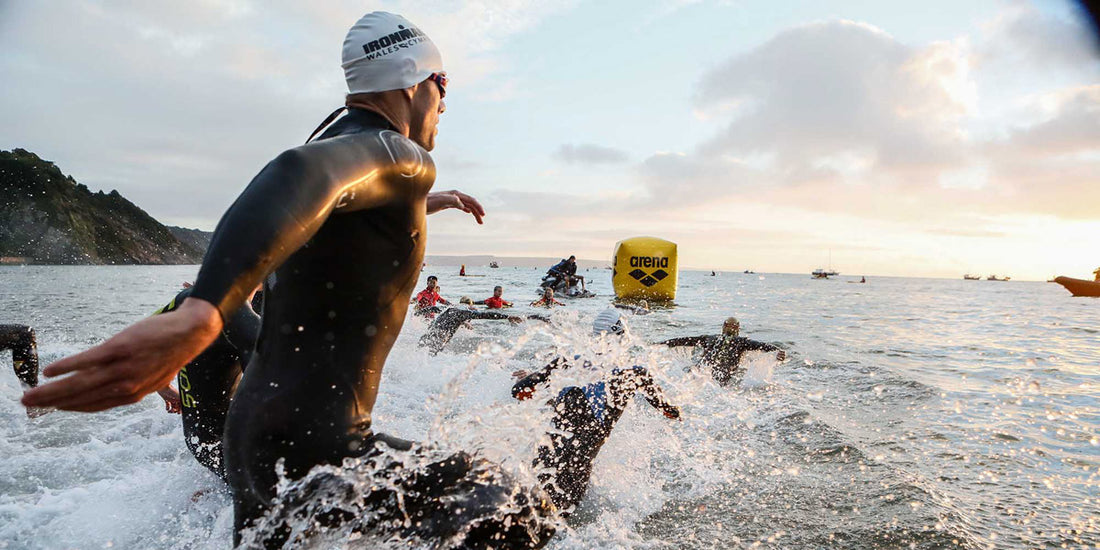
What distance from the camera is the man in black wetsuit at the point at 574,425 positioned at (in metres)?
4.47

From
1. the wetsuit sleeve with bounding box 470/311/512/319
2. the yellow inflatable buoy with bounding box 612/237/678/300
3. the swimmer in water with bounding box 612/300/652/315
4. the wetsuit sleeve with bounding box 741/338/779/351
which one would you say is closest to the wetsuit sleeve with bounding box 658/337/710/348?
the wetsuit sleeve with bounding box 741/338/779/351

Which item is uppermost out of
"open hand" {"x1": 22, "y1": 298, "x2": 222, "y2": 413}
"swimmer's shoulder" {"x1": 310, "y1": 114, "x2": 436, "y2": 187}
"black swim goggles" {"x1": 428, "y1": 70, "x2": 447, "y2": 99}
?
"black swim goggles" {"x1": 428, "y1": 70, "x2": 447, "y2": 99}

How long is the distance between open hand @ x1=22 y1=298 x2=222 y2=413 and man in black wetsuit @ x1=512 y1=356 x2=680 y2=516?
11.9 feet

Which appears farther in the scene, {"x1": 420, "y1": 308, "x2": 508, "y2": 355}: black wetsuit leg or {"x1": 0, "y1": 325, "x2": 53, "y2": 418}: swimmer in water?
{"x1": 420, "y1": 308, "x2": 508, "y2": 355}: black wetsuit leg

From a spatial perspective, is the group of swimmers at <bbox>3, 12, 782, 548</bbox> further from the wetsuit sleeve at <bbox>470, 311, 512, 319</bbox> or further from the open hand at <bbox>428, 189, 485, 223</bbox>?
the wetsuit sleeve at <bbox>470, 311, 512, 319</bbox>

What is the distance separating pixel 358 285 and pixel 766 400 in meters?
8.67

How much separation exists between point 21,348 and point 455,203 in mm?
6621

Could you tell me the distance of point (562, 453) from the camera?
4512 mm

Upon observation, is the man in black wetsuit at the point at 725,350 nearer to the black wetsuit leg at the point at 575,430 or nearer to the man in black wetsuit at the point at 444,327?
the man in black wetsuit at the point at 444,327

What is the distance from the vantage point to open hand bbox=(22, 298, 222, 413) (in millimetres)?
874

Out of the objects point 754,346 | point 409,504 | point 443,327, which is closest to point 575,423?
point 409,504

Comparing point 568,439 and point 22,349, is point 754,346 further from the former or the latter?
point 22,349

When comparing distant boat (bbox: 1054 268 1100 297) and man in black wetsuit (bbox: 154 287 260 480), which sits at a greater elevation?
distant boat (bbox: 1054 268 1100 297)

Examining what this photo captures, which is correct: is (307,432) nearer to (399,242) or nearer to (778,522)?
(399,242)
